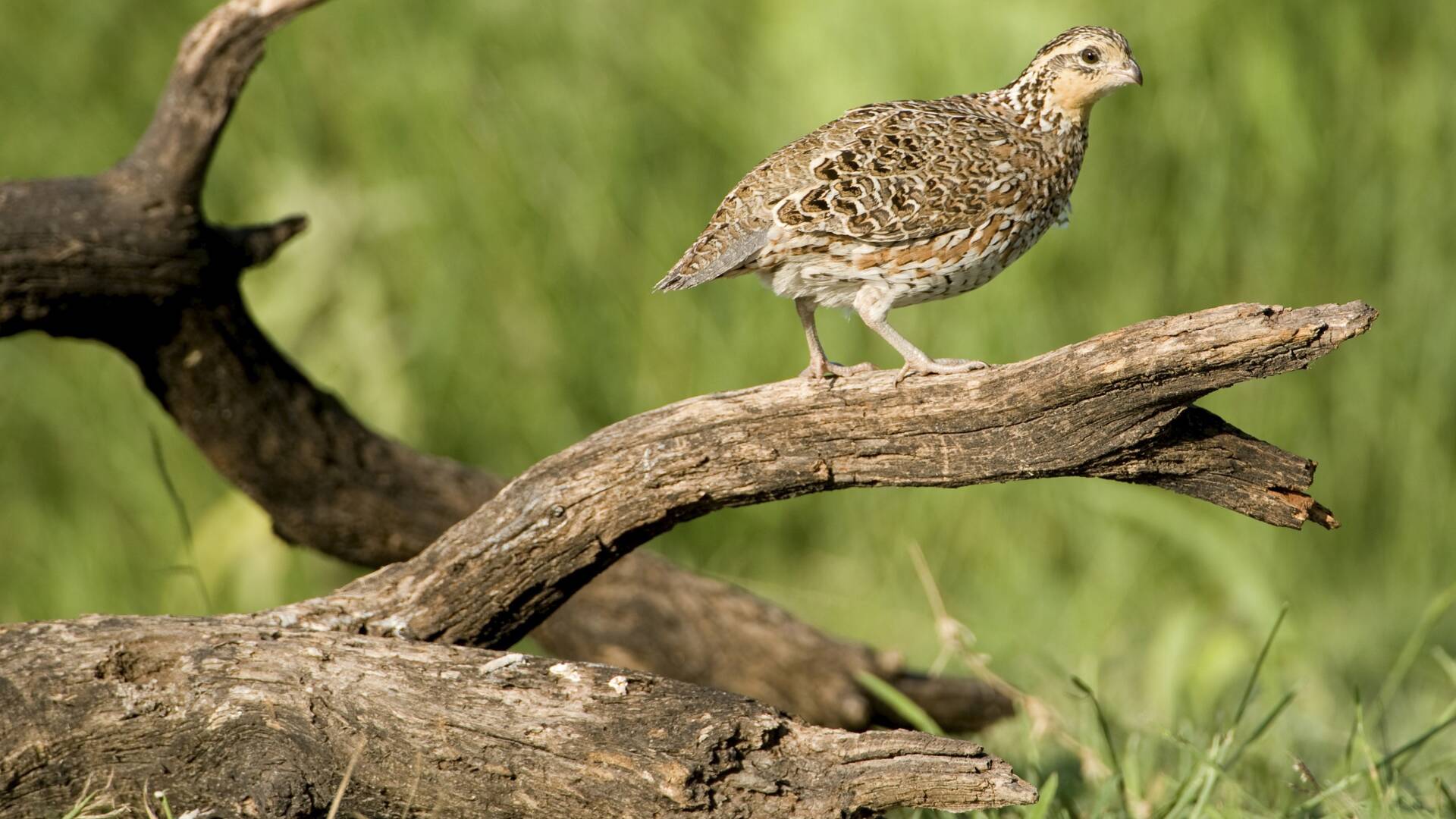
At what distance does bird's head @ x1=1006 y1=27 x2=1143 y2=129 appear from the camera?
4.22 meters

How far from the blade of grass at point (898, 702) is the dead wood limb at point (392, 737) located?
3.85 ft

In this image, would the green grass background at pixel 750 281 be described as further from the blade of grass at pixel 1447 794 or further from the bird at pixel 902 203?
the bird at pixel 902 203

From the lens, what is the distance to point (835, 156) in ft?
13.4

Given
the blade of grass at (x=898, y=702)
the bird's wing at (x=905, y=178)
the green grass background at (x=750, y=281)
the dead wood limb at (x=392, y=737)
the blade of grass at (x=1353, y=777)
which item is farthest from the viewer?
the green grass background at (x=750, y=281)

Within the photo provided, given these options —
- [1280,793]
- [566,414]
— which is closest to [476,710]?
[1280,793]

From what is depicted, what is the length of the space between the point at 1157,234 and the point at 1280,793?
3.93m

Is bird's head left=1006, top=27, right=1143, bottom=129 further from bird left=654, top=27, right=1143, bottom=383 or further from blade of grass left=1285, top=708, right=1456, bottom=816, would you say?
blade of grass left=1285, top=708, right=1456, bottom=816

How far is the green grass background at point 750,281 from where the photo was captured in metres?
7.62

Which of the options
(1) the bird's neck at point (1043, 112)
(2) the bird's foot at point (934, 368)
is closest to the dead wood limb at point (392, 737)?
(2) the bird's foot at point (934, 368)

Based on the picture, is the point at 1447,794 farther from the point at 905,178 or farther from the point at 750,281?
the point at 750,281

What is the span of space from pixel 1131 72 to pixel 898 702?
2160mm

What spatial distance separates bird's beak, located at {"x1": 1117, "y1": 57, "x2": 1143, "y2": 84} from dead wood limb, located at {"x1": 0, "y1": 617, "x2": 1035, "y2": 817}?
79.6 inches

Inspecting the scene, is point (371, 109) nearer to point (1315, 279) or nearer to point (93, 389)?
A: point (93, 389)

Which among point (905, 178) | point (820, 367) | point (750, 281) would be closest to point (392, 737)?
point (820, 367)
